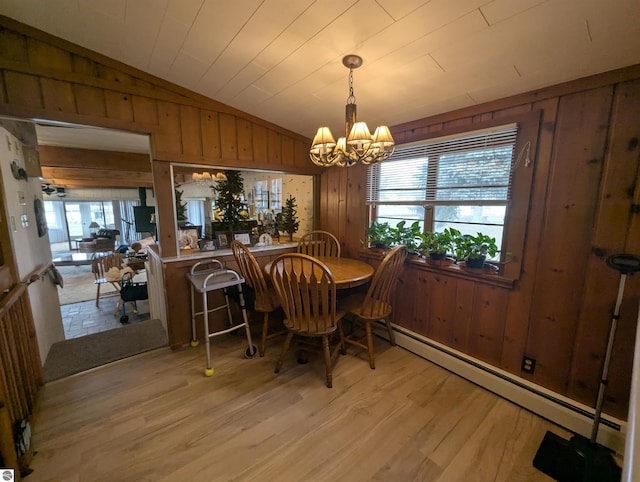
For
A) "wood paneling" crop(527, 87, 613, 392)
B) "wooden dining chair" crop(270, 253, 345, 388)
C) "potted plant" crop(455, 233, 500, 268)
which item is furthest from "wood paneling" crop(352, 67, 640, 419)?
"wooden dining chair" crop(270, 253, 345, 388)

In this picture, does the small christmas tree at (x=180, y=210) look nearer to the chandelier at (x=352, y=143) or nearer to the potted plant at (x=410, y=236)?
the chandelier at (x=352, y=143)

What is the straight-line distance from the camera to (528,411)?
5.65 feet

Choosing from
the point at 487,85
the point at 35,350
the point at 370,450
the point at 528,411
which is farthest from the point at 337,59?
the point at 35,350

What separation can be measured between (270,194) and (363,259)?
4.52 feet

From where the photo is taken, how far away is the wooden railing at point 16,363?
46.9 inches

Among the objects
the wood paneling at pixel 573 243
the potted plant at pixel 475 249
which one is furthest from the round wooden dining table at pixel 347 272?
the wood paneling at pixel 573 243

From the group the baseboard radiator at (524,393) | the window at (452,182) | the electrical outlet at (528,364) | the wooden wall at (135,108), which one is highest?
the wooden wall at (135,108)

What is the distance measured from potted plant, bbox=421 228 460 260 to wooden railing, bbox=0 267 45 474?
2.63 metres

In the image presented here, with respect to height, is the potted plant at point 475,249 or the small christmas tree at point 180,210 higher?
the small christmas tree at point 180,210

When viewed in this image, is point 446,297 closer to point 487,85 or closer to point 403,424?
point 403,424

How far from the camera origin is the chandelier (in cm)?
148

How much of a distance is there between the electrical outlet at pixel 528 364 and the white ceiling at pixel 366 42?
175 centimetres

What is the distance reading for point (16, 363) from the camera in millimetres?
1529

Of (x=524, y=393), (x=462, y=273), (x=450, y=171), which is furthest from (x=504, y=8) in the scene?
(x=524, y=393)
